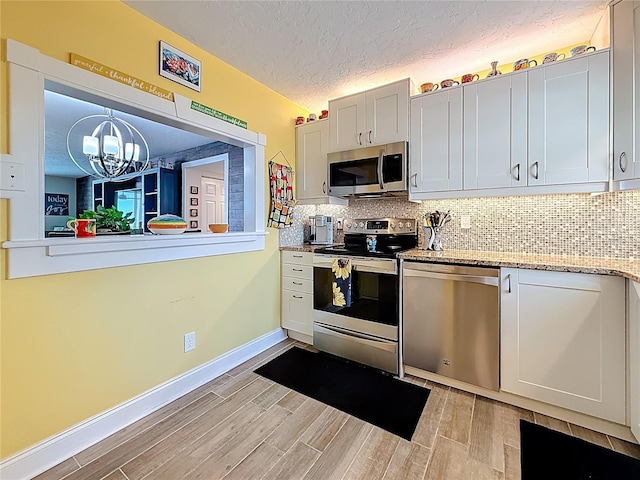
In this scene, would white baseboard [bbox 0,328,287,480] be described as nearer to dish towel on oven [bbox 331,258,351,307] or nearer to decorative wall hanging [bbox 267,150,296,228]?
dish towel on oven [bbox 331,258,351,307]

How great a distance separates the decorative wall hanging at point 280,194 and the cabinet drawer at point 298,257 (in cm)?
31

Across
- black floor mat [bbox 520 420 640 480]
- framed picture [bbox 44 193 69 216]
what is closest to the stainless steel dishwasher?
black floor mat [bbox 520 420 640 480]

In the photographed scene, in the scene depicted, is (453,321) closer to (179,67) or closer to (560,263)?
(560,263)

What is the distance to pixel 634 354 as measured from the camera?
1.46 metres

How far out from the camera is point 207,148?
412 centimetres

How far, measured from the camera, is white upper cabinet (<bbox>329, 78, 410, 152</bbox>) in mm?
Answer: 2463

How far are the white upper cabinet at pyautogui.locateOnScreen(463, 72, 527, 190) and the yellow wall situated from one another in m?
1.94

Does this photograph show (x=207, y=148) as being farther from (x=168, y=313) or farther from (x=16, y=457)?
(x=16, y=457)

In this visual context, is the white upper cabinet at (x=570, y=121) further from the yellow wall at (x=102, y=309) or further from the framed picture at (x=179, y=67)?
the framed picture at (x=179, y=67)

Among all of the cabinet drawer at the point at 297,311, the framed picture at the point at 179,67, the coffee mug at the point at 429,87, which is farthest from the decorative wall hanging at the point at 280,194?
the coffee mug at the point at 429,87

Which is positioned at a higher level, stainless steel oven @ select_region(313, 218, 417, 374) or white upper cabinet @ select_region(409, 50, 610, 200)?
white upper cabinet @ select_region(409, 50, 610, 200)

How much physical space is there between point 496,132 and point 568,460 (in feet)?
6.70

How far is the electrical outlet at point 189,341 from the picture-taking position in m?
2.08

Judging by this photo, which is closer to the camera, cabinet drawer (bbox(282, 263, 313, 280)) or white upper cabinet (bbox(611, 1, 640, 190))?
white upper cabinet (bbox(611, 1, 640, 190))
